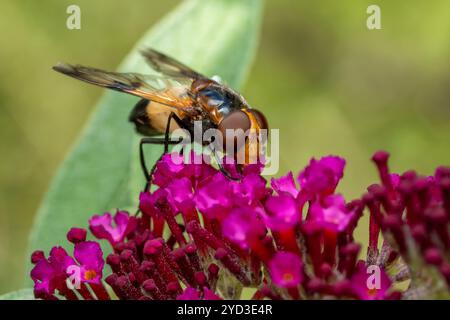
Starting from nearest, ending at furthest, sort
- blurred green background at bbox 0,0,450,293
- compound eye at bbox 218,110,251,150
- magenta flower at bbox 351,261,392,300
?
magenta flower at bbox 351,261,392,300
compound eye at bbox 218,110,251,150
blurred green background at bbox 0,0,450,293

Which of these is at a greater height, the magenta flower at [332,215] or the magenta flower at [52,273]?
the magenta flower at [332,215]

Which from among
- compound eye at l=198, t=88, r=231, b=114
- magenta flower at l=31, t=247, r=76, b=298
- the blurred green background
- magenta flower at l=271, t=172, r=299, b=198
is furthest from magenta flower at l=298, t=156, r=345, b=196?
the blurred green background

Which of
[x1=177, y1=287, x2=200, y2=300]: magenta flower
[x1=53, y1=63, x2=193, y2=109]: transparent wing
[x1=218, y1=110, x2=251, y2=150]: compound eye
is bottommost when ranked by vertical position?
[x1=177, y1=287, x2=200, y2=300]: magenta flower

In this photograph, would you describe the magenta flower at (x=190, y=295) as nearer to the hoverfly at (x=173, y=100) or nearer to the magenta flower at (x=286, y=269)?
the magenta flower at (x=286, y=269)

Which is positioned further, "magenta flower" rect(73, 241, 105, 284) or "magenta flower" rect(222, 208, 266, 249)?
"magenta flower" rect(73, 241, 105, 284)

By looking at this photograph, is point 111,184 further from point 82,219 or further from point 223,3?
point 223,3

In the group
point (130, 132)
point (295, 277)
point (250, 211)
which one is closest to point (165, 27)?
point (130, 132)

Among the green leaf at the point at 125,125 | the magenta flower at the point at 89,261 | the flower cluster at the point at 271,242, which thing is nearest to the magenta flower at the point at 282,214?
the flower cluster at the point at 271,242

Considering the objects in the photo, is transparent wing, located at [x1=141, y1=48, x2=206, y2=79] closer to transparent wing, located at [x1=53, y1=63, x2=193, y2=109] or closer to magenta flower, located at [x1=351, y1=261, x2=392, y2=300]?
transparent wing, located at [x1=53, y1=63, x2=193, y2=109]
